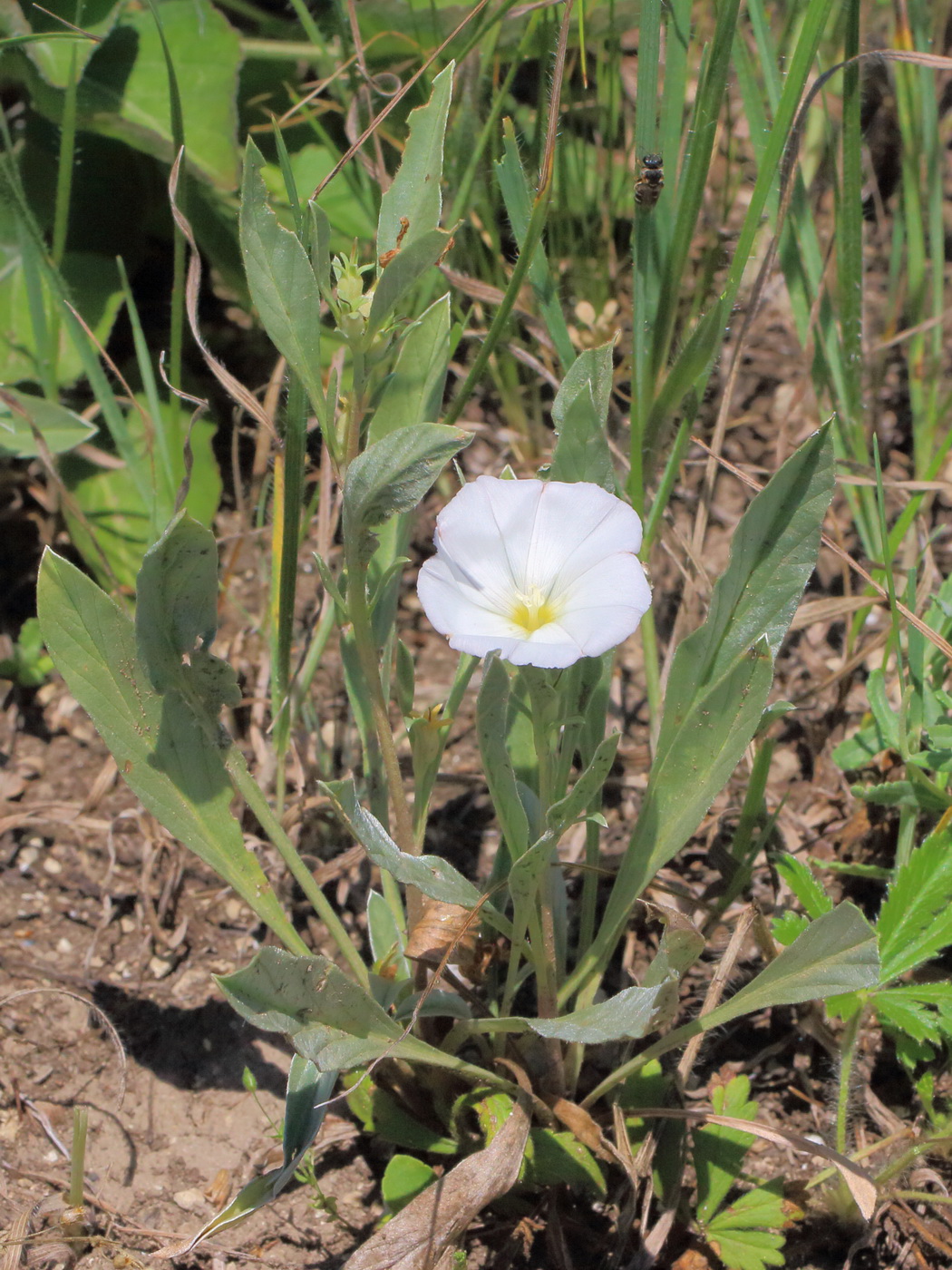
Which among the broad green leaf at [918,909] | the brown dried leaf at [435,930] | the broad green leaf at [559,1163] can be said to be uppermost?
the brown dried leaf at [435,930]

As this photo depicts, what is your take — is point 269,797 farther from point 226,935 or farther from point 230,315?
point 230,315

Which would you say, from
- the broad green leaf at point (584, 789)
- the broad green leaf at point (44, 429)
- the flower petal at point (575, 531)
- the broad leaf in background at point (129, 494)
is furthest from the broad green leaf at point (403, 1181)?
the broad green leaf at point (44, 429)

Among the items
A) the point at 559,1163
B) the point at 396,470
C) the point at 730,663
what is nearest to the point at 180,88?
the point at 396,470

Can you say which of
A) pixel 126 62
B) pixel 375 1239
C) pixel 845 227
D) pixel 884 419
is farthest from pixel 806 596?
pixel 126 62

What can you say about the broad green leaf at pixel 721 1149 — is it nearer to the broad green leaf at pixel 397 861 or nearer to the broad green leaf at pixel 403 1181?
the broad green leaf at pixel 403 1181

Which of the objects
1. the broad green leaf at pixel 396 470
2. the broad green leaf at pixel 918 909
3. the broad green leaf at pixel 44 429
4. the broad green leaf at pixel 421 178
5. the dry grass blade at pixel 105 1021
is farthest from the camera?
the broad green leaf at pixel 44 429

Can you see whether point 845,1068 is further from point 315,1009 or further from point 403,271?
point 403,271

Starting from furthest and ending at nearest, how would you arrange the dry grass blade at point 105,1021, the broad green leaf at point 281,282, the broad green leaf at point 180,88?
the broad green leaf at point 180,88, the dry grass blade at point 105,1021, the broad green leaf at point 281,282
